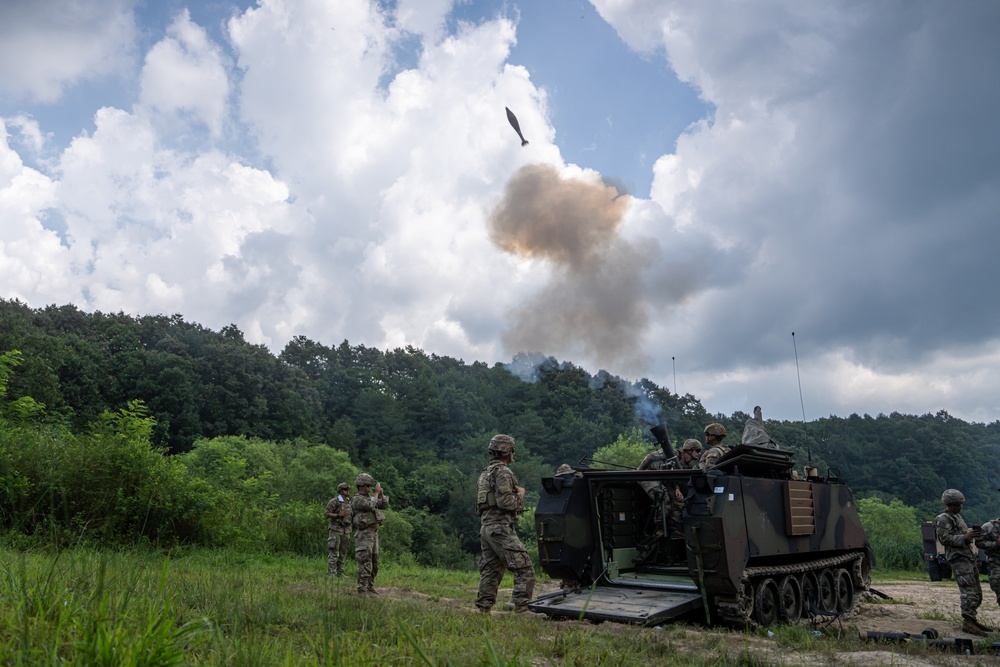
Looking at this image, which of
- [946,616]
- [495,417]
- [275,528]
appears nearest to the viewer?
[946,616]

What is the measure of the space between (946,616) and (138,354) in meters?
47.0

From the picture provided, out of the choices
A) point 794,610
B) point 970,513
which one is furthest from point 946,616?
point 970,513

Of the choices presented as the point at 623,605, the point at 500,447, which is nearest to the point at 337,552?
the point at 500,447

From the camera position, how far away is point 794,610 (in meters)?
9.96

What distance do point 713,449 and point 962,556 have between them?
3.07 m

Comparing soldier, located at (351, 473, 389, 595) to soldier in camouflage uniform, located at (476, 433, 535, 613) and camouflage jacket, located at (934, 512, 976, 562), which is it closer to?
soldier in camouflage uniform, located at (476, 433, 535, 613)

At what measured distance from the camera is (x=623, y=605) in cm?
818

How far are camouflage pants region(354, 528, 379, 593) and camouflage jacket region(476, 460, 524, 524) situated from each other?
10.4ft

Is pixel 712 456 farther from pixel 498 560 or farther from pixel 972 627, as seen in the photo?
pixel 972 627

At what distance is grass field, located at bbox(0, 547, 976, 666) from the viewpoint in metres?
3.05

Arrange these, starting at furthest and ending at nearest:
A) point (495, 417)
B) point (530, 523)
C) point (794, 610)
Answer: point (495, 417), point (530, 523), point (794, 610)

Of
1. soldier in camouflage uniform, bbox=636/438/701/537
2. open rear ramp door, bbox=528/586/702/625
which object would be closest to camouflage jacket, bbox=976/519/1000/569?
open rear ramp door, bbox=528/586/702/625

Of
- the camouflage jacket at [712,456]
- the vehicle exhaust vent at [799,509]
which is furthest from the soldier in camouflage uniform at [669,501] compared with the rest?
the vehicle exhaust vent at [799,509]

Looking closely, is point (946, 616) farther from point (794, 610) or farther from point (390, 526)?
point (390, 526)
